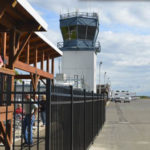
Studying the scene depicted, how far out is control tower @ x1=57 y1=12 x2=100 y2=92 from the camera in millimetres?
61438

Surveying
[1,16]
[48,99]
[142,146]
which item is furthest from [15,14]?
[142,146]

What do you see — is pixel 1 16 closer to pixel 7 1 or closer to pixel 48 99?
pixel 7 1

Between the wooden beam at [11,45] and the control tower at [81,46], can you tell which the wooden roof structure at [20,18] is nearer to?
the wooden beam at [11,45]

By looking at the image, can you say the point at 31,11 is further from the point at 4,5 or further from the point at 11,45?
the point at 11,45

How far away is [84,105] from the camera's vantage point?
1010 centimetres

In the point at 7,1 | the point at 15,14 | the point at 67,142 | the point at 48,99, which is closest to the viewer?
the point at 48,99

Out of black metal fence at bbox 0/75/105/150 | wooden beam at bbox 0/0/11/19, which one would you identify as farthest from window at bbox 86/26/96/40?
wooden beam at bbox 0/0/11/19

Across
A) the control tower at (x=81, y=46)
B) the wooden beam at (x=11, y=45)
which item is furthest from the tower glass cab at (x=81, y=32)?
the wooden beam at (x=11, y=45)

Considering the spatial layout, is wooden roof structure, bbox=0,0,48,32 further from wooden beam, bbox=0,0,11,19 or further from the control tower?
the control tower

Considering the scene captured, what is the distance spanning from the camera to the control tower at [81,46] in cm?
6144

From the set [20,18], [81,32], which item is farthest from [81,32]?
[20,18]

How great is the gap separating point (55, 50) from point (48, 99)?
1548 centimetres

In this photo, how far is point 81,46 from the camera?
61.4 m

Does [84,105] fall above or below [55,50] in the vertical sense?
below
